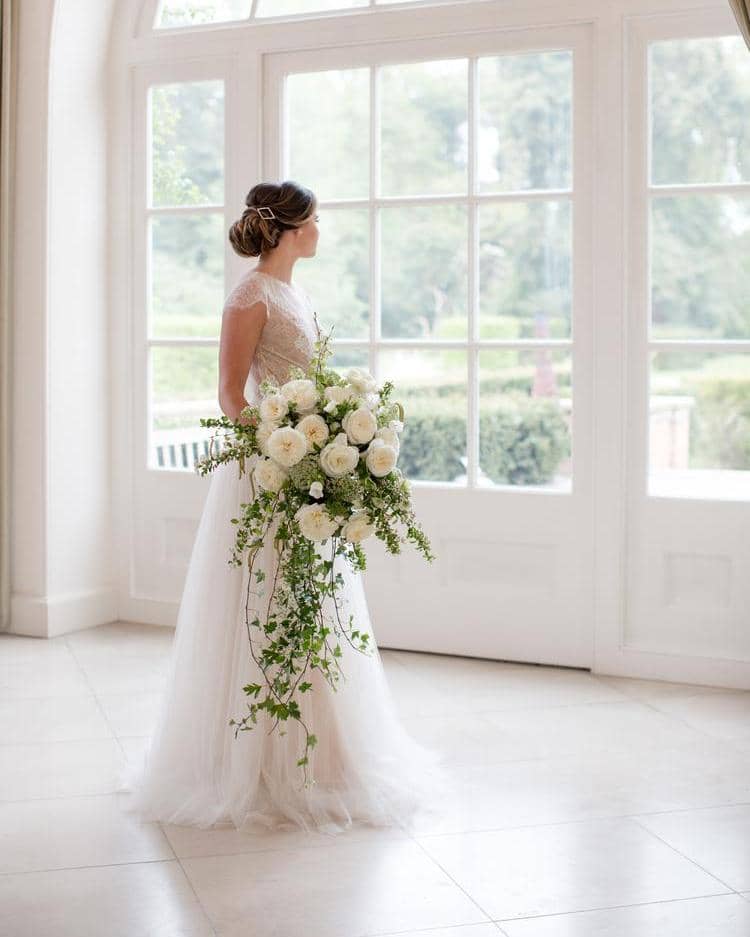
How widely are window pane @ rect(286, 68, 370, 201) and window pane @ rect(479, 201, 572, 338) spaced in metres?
0.55

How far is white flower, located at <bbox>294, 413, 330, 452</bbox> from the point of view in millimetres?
2924

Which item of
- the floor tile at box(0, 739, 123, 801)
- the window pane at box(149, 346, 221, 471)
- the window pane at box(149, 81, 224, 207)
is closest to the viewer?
the floor tile at box(0, 739, 123, 801)

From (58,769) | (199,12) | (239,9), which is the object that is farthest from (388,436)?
(199,12)

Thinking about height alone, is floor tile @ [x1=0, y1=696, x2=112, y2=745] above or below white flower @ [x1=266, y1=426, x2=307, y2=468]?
below

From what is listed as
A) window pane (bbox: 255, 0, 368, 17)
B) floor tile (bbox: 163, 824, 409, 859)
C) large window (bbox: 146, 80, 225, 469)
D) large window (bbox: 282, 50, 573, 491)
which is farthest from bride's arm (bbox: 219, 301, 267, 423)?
window pane (bbox: 255, 0, 368, 17)

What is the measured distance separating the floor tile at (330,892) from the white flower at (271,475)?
0.83m

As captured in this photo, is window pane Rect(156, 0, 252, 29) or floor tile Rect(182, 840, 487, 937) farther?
window pane Rect(156, 0, 252, 29)

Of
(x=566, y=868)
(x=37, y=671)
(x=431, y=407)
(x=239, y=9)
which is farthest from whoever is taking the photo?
(x=239, y=9)

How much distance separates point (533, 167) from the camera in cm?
466

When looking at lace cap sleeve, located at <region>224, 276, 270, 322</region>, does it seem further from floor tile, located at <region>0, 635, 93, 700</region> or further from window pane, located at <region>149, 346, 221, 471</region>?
window pane, located at <region>149, 346, 221, 471</region>

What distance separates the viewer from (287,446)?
2.90m

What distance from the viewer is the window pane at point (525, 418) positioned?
4.68 meters

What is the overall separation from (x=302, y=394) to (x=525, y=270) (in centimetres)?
196

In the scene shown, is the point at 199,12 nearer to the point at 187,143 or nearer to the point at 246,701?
the point at 187,143
